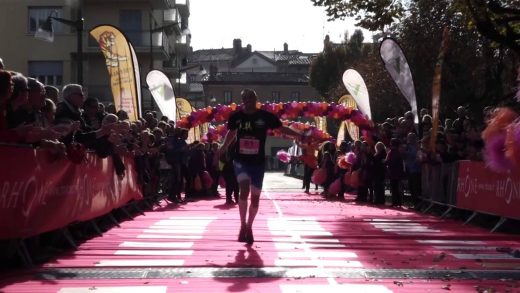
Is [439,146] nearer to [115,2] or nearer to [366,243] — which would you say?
[366,243]

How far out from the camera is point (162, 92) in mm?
27109

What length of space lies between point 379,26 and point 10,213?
15448mm

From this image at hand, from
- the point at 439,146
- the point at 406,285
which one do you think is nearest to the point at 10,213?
the point at 406,285

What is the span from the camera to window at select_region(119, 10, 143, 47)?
51.8m

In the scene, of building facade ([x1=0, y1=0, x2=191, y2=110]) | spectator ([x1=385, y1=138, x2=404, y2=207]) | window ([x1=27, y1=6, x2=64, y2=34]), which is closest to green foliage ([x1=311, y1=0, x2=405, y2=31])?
spectator ([x1=385, y1=138, x2=404, y2=207])

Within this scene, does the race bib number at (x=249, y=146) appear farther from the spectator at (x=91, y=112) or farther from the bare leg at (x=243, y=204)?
the spectator at (x=91, y=112)

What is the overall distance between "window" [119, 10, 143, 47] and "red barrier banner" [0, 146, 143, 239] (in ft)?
132

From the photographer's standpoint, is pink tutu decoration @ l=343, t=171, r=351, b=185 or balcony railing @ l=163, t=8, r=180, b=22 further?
balcony railing @ l=163, t=8, r=180, b=22

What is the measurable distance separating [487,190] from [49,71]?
134ft

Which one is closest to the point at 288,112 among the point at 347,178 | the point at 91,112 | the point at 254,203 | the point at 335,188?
the point at 335,188

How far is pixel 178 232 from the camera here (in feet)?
41.1

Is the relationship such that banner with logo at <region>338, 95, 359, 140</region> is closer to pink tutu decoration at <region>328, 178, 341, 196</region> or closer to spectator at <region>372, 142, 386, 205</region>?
pink tutu decoration at <region>328, 178, 341, 196</region>

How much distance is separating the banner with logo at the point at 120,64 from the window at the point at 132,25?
3129 cm

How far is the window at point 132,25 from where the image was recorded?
170 feet
